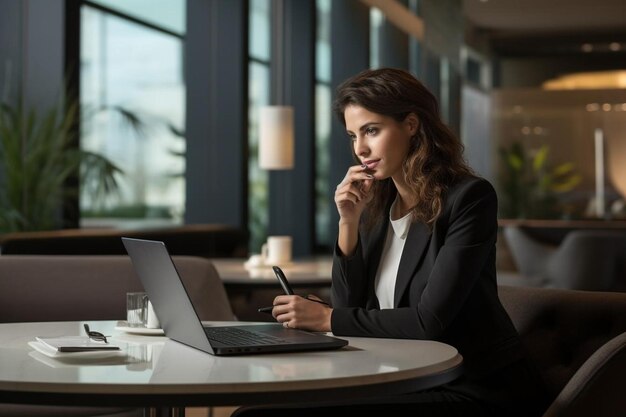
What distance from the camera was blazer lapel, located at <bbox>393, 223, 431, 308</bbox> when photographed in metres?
2.38

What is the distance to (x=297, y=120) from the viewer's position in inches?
369

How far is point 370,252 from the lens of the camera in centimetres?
257

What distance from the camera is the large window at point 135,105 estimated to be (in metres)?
5.85

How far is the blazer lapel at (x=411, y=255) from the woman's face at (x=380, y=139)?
19cm

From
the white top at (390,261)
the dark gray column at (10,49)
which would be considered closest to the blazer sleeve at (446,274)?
the white top at (390,261)

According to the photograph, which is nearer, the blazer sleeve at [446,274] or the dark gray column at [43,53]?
the blazer sleeve at [446,274]

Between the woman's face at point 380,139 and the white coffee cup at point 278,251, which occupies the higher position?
the woman's face at point 380,139

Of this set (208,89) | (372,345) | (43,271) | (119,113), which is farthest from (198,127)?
(372,345)

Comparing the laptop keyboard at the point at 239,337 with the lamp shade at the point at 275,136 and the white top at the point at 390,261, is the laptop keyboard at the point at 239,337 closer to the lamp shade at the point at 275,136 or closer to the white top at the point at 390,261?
the white top at the point at 390,261

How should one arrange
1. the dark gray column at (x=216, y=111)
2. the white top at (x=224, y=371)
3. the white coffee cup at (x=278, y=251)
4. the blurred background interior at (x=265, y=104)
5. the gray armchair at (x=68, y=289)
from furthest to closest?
1. the dark gray column at (x=216, y=111)
2. the blurred background interior at (x=265, y=104)
3. the white coffee cup at (x=278, y=251)
4. the gray armchair at (x=68, y=289)
5. the white top at (x=224, y=371)

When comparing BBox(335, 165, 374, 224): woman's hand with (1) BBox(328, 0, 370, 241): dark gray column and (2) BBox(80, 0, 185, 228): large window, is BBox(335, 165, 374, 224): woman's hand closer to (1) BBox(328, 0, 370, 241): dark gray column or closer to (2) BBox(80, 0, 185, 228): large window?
(2) BBox(80, 0, 185, 228): large window

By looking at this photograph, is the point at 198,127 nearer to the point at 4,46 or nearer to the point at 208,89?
the point at 208,89

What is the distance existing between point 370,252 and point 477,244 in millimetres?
366

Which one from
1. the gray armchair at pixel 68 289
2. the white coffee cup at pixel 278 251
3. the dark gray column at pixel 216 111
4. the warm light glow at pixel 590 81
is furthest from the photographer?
the warm light glow at pixel 590 81
